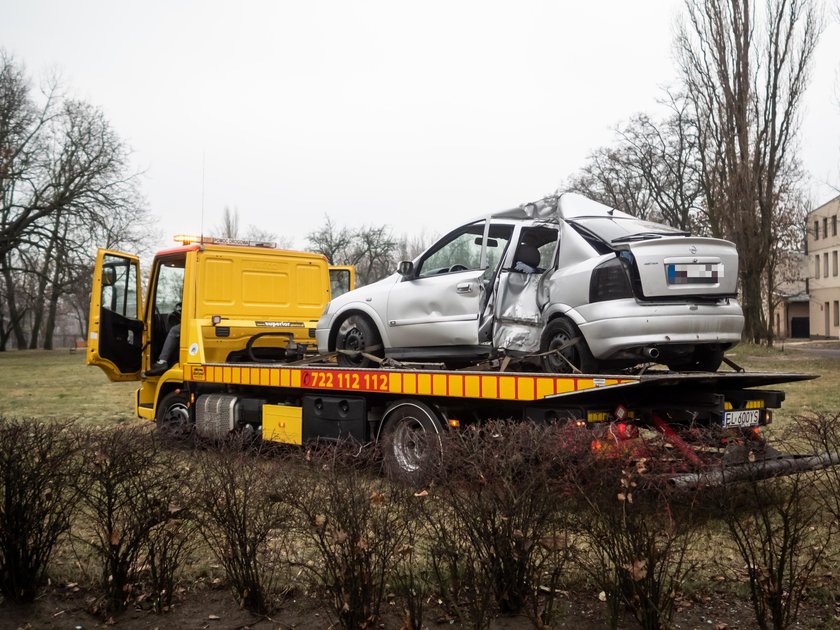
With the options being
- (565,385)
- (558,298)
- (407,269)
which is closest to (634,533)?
(565,385)

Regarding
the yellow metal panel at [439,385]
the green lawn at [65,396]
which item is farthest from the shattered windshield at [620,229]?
the green lawn at [65,396]

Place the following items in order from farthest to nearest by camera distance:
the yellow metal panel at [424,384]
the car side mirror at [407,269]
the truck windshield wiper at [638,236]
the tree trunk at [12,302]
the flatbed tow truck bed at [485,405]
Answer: the tree trunk at [12,302]
the car side mirror at [407,269]
the yellow metal panel at [424,384]
the truck windshield wiper at [638,236]
the flatbed tow truck bed at [485,405]

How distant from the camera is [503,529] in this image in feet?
12.1

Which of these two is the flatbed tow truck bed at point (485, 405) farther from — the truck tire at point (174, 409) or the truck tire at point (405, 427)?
the truck tire at point (174, 409)

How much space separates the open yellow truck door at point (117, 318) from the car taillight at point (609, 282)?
6036 millimetres

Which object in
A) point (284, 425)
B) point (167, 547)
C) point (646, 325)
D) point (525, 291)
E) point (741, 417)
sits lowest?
point (167, 547)

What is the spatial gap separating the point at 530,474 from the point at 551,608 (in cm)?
60

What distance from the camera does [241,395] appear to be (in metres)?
9.88

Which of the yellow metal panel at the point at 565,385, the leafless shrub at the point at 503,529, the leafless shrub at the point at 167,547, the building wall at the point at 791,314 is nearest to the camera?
the leafless shrub at the point at 503,529

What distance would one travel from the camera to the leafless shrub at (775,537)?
11.9 feet

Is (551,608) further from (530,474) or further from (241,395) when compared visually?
(241,395)

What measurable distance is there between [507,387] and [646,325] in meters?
1.10

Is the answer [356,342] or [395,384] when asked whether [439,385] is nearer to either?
[395,384]

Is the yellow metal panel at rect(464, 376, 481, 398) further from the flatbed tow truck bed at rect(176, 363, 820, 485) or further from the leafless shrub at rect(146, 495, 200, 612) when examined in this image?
the leafless shrub at rect(146, 495, 200, 612)
